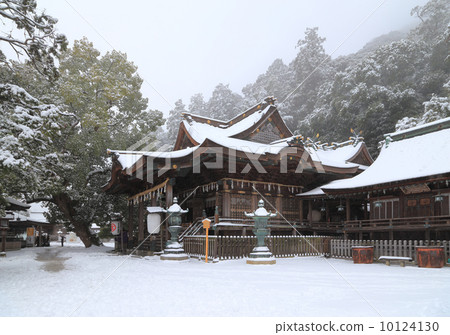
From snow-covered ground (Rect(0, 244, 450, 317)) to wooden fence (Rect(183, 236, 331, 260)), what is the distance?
3.60 meters

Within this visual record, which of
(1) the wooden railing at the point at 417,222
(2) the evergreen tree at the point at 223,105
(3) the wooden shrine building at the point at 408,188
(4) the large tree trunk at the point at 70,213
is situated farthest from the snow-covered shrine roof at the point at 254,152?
(2) the evergreen tree at the point at 223,105

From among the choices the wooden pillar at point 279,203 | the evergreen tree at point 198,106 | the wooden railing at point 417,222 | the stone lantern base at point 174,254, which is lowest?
the stone lantern base at point 174,254

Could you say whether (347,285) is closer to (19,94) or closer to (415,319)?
(415,319)

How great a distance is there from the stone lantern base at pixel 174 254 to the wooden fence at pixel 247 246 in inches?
28.3

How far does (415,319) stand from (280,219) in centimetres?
1423

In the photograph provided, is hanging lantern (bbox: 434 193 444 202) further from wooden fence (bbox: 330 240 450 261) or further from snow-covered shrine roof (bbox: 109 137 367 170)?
snow-covered shrine roof (bbox: 109 137 367 170)

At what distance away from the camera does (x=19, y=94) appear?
29.5 ft

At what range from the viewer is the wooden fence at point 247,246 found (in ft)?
45.7

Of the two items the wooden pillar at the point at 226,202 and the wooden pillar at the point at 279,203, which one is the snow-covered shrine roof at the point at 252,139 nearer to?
the wooden pillar at the point at 226,202

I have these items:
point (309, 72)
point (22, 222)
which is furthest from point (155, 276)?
point (309, 72)

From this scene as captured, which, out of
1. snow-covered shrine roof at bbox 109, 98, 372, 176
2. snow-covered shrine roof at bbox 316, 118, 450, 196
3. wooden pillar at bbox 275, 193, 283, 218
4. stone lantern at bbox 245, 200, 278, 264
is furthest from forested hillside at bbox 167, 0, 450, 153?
stone lantern at bbox 245, 200, 278, 264

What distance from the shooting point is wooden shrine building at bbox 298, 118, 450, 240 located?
13898 mm

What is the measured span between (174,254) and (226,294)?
7.79 m

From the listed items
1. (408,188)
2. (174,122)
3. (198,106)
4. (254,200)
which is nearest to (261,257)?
(254,200)
